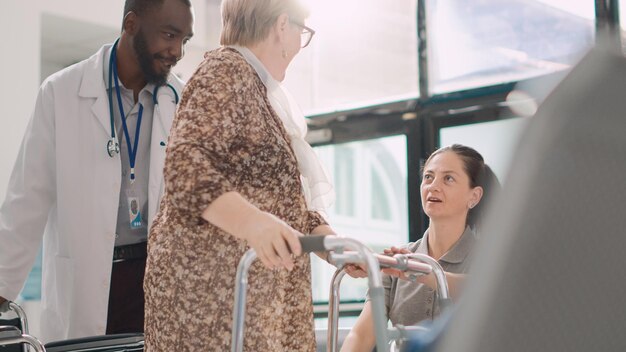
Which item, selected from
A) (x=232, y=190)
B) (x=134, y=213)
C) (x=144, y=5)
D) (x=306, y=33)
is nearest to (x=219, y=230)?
(x=232, y=190)

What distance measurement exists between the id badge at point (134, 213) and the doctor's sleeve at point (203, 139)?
882 millimetres

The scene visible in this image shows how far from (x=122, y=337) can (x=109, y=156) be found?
1.78 ft

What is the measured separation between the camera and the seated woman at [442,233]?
2.32 m

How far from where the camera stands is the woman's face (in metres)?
2.49

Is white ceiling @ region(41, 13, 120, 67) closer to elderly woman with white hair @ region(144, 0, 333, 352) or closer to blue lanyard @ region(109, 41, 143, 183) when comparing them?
blue lanyard @ region(109, 41, 143, 183)

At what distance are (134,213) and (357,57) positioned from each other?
2540 mm

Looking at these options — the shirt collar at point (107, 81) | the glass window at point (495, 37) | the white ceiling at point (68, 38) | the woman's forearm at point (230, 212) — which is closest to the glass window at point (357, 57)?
the glass window at point (495, 37)

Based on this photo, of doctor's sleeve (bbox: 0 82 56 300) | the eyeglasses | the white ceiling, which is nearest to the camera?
the eyeglasses

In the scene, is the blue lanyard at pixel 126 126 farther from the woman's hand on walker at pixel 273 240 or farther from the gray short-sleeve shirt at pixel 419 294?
the woman's hand on walker at pixel 273 240

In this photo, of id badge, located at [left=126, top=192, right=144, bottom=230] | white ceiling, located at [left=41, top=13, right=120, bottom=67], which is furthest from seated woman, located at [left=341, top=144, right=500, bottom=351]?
white ceiling, located at [left=41, top=13, right=120, bottom=67]

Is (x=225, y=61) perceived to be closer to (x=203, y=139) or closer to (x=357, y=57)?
(x=203, y=139)

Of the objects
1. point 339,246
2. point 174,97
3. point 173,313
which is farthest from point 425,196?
point 339,246

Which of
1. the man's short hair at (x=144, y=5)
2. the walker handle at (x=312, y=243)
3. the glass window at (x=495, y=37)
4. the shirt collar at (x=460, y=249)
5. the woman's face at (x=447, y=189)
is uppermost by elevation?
the glass window at (x=495, y=37)

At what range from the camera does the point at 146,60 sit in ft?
7.63
